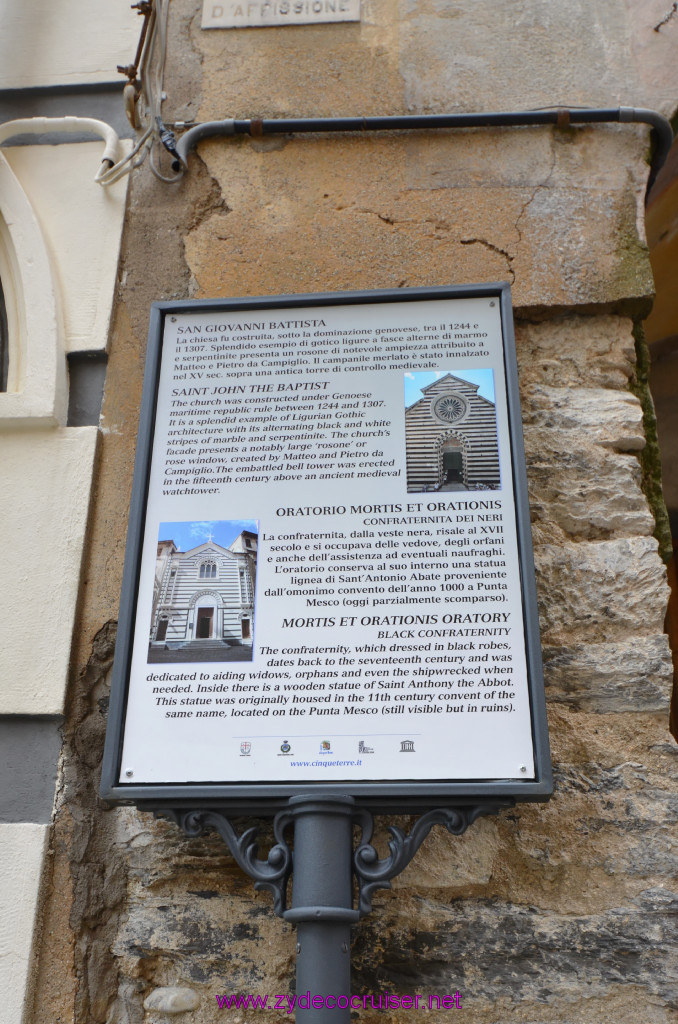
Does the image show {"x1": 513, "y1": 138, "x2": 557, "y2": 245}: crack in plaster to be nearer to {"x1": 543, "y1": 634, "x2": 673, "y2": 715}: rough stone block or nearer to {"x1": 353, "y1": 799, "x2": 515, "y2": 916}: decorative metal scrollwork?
{"x1": 543, "y1": 634, "x2": 673, "y2": 715}: rough stone block

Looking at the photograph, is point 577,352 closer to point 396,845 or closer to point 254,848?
point 396,845

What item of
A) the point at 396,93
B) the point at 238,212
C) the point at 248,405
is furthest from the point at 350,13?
the point at 248,405

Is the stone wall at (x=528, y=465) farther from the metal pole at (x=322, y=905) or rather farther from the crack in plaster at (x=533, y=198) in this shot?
the metal pole at (x=322, y=905)

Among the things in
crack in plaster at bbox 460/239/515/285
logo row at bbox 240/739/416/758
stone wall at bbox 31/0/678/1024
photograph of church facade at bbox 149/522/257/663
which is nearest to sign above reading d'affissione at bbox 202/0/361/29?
stone wall at bbox 31/0/678/1024

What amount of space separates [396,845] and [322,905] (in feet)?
0.61

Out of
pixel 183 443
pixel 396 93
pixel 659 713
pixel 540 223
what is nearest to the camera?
pixel 659 713

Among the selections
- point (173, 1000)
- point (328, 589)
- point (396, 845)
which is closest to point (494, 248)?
point (328, 589)

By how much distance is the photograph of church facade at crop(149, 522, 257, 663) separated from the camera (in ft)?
6.22

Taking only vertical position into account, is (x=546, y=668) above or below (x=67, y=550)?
below

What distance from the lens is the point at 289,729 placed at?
1.79 meters

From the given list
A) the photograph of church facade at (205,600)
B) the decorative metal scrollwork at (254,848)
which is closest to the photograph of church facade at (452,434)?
the photograph of church facade at (205,600)

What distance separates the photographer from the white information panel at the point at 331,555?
1.78 meters

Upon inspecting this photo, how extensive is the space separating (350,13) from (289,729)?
2332 mm

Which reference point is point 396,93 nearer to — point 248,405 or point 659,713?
point 248,405
